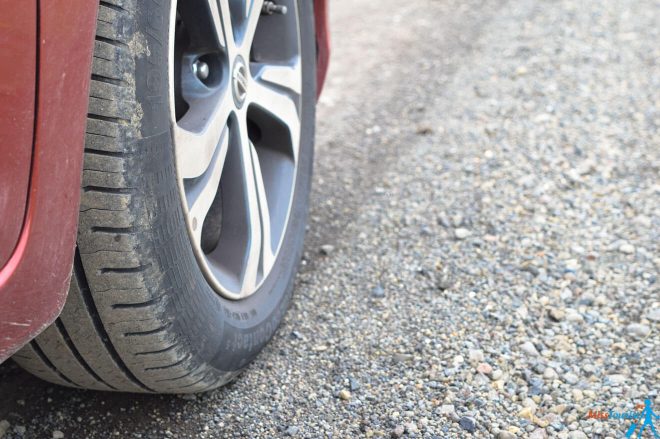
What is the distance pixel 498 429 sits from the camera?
1.92m

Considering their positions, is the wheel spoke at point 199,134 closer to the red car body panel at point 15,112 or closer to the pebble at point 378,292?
the red car body panel at point 15,112

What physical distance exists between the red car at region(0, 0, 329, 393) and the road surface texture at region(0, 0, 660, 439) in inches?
7.8

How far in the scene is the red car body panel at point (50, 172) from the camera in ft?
3.93

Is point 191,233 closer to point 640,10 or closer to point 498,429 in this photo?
Result: point 498,429

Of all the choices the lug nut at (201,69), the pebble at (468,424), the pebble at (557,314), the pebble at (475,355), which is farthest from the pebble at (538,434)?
the lug nut at (201,69)

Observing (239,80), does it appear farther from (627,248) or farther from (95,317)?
(627,248)

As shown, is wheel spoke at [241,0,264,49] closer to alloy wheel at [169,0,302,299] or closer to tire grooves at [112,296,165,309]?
alloy wheel at [169,0,302,299]

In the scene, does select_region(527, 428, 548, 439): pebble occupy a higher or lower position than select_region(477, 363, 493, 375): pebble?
lower

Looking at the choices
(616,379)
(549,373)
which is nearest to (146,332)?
(549,373)

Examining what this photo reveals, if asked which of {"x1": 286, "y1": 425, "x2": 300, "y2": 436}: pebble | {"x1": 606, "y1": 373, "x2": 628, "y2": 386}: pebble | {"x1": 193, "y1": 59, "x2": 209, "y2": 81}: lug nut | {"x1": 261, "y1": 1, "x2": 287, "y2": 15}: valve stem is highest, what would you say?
{"x1": 261, "y1": 1, "x2": 287, "y2": 15}: valve stem

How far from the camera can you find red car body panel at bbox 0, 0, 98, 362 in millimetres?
1198

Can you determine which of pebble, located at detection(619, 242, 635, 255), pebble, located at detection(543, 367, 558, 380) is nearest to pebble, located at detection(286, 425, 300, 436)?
A: pebble, located at detection(543, 367, 558, 380)

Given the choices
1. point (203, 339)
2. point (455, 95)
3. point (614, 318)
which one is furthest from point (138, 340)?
point (455, 95)

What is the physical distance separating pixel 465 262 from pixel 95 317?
1425 millimetres
